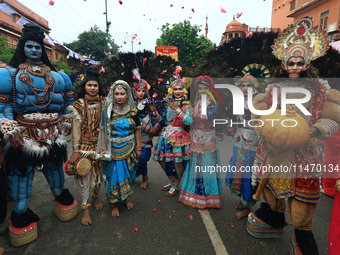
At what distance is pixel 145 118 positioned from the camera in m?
4.18

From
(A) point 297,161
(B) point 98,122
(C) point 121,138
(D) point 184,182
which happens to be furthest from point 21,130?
(A) point 297,161

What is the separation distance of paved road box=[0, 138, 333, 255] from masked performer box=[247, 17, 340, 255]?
0.68 m

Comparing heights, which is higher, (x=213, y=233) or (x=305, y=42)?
(x=305, y=42)

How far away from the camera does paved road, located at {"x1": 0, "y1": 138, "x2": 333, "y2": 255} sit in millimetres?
2498

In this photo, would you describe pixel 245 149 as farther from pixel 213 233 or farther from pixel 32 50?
pixel 32 50

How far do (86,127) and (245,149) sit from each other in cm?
246

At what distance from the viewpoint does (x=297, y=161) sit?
6.89 feet

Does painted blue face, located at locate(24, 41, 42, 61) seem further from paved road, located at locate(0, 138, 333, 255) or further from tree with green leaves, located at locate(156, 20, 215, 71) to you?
tree with green leaves, located at locate(156, 20, 215, 71)

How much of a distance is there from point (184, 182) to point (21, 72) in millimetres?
2913

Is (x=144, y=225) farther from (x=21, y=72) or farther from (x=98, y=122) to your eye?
(x=21, y=72)

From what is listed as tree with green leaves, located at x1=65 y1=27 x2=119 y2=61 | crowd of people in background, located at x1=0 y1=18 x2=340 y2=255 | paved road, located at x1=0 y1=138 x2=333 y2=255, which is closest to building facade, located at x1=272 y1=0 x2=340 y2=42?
crowd of people in background, located at x1=0 y1=18 x2=340 y2=255

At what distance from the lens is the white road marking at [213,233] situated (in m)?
2.48

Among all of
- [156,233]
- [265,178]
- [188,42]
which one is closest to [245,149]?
[265,178]

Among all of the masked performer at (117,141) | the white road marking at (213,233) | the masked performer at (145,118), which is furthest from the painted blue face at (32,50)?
the white road marking at (213,233)
